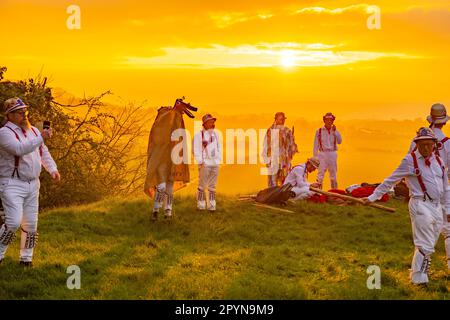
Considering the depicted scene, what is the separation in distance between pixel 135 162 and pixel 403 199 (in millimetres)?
14028

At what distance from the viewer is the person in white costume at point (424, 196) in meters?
9.48

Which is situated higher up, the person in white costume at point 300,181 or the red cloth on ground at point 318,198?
the person in white costume at point 300,181

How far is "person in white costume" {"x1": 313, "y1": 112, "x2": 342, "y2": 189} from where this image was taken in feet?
61.8

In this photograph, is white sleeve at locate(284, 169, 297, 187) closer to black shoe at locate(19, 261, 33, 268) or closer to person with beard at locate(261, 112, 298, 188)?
person with beard at locate(261, 112, 298, 188)

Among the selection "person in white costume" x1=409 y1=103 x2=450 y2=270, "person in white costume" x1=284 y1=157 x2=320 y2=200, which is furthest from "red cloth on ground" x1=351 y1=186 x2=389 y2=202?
"person in white costume" x1=409 y1=103 x2=450 y2=270

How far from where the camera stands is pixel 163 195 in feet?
46.6

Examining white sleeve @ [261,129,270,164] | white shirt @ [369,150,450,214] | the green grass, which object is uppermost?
white sleeve @ [261,129,270,164]

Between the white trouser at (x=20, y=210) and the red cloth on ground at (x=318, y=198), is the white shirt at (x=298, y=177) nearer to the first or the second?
the red cloth on ground at (x=318, y=198)

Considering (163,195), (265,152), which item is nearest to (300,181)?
(265,152)

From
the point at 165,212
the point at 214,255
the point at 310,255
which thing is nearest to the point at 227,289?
the point at 214,255

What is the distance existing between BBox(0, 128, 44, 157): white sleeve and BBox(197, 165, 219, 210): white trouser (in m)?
6.50

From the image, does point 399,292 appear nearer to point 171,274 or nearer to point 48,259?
point 171,274

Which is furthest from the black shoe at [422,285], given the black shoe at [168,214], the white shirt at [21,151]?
the white shirt at [21,151]

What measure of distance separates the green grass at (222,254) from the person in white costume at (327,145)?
2.65 m
